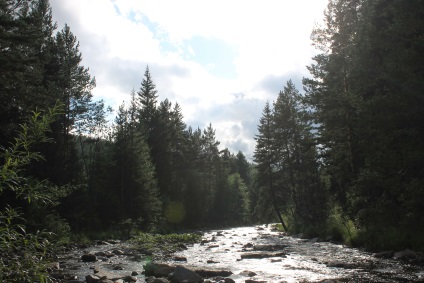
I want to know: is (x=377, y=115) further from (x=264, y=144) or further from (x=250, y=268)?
(x=264, y=144)

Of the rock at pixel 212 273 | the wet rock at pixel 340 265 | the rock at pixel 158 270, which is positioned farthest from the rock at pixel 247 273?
the wet rock at pixel 340 265

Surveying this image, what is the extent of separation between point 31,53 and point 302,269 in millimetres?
20019

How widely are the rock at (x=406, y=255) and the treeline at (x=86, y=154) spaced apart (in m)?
13.2

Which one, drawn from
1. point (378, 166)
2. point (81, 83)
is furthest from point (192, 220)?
point (378, 166)

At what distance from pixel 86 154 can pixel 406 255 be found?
43023mm

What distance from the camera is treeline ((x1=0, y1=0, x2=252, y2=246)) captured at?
17.9 metres

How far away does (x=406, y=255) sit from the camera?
13.9 metres

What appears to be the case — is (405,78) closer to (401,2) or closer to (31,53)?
(401,2)

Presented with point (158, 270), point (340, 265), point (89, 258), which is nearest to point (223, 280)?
point (158, 270)

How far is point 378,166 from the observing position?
1589 cm

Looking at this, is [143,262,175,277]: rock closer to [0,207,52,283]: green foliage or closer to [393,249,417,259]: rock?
[0,207,52,283]: green foliage

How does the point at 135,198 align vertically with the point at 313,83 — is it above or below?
below

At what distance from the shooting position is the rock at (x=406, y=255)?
1369 centimetres

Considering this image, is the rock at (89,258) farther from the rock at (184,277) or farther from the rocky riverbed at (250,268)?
the rock at (184,277)
